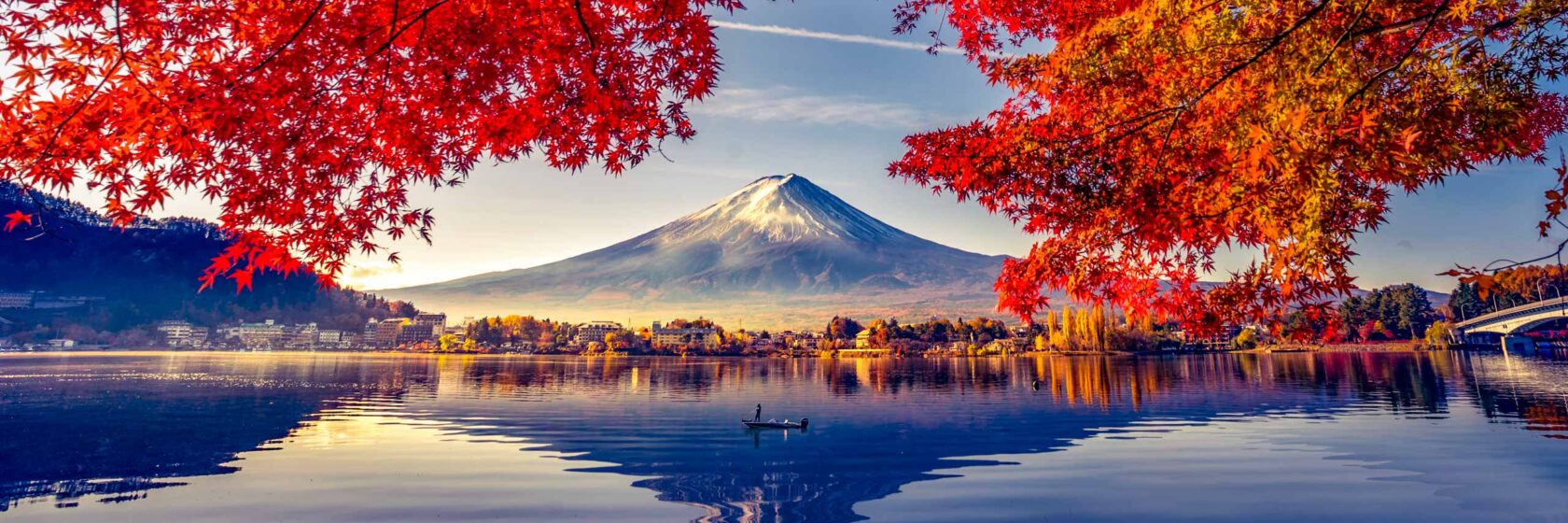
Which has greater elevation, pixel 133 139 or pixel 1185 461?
pixel 133 139

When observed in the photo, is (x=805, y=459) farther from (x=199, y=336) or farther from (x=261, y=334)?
(x=199, y=336)

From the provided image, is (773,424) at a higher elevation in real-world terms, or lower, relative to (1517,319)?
lower

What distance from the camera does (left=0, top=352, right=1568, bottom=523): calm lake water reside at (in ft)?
45.0

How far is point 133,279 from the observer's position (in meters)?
164

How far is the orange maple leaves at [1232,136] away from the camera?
13.4 ft

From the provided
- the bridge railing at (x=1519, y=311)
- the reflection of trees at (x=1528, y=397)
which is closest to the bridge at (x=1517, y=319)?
the bridge railing at (x=1519, y=311)

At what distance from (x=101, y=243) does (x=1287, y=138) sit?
21870 cm

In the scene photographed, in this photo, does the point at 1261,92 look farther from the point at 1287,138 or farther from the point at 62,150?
the point at 62,150

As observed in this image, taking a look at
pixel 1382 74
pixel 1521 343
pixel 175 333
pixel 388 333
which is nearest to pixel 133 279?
pixel 175 333

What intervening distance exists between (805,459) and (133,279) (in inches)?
8176

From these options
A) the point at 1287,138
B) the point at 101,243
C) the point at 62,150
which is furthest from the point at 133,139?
the point at 101,243

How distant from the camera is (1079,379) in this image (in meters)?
57.7

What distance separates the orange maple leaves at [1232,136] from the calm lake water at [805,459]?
8339 millimetres

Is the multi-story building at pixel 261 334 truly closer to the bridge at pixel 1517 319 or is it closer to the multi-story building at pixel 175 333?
the multi-story building at pixel 175 333
